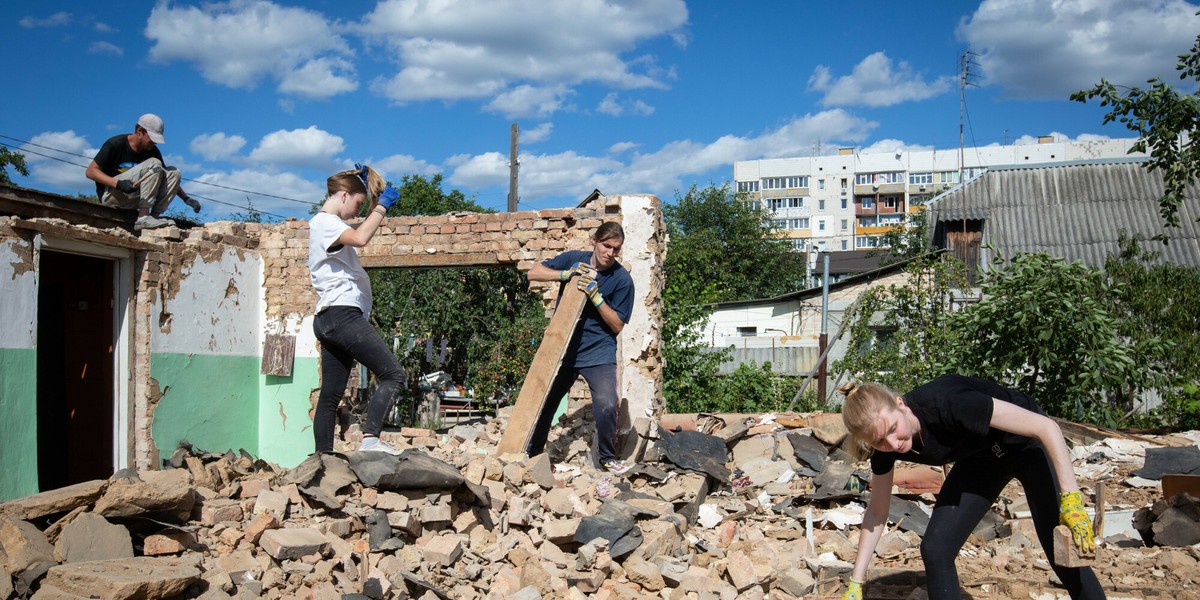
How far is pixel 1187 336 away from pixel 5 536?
38.1 ft

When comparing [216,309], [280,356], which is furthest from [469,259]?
[216,309]

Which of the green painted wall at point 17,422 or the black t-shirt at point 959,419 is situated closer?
the black t-shirt at point 959,419

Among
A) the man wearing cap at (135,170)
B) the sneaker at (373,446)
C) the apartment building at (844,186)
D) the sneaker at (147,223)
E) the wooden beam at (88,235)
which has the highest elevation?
the apartment building at (844,186)

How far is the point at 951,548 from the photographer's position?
321 cm

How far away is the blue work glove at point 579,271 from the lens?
5.81 meters

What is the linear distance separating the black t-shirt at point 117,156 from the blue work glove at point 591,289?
393 centimetres

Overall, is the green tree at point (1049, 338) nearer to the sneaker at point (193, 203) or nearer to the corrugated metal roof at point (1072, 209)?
the sneaker at point (193, 203)

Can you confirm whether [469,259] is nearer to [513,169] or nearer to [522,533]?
[522,533]

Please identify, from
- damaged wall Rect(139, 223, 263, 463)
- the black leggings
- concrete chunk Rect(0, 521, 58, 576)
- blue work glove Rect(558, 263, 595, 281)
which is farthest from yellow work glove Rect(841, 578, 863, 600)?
damaged wall Rect(139, 223, 263, 463)

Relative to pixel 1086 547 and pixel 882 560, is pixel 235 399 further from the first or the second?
pixel 1086 547

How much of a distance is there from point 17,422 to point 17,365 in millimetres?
372

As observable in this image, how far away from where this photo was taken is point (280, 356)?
27.9 feet

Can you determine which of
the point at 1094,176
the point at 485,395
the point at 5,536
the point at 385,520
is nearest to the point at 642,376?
the point at 385,520

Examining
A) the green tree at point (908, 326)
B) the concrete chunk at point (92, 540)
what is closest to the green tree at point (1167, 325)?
the green tree at point (908, 326)
